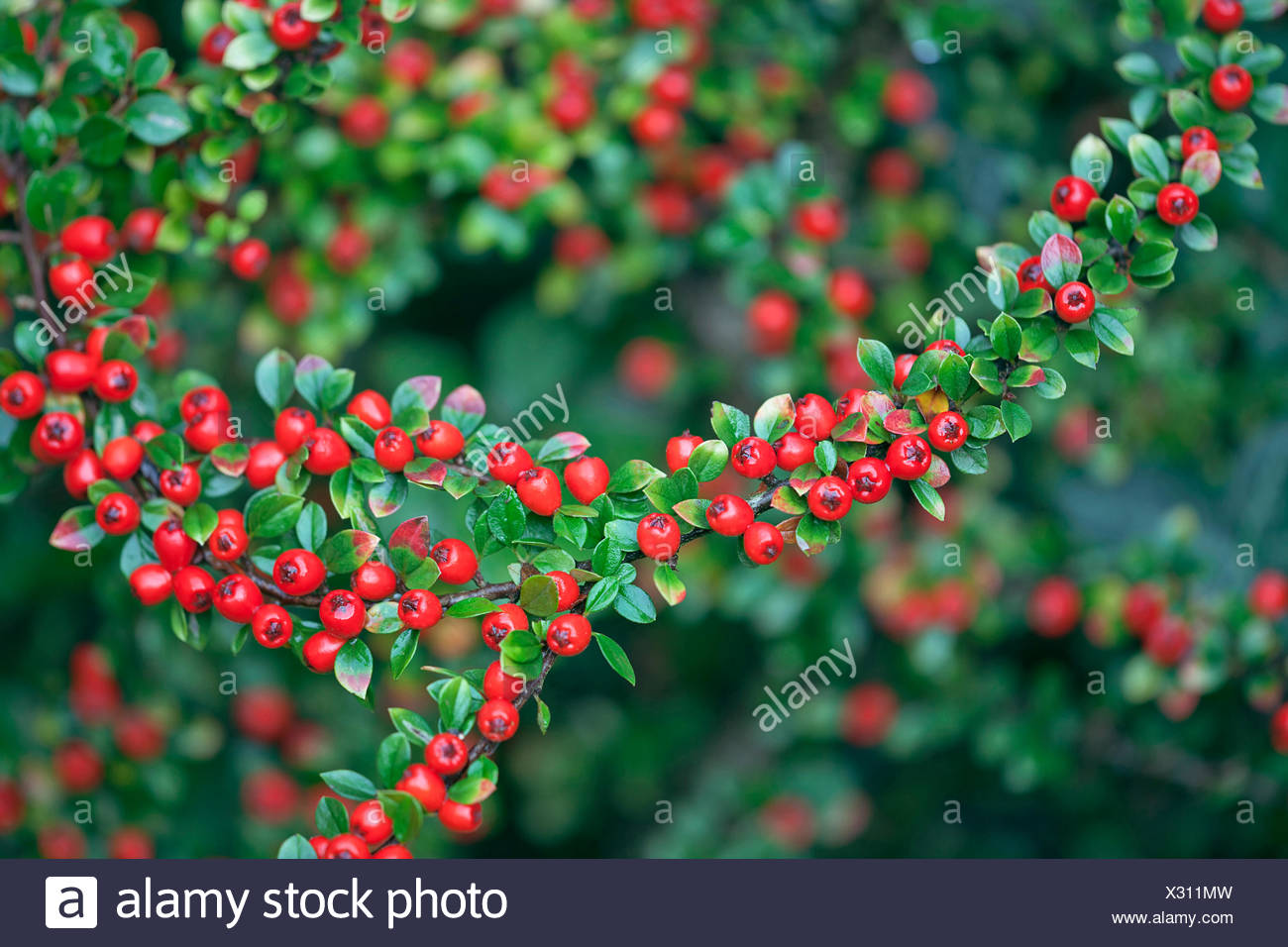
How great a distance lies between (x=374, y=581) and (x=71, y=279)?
1.64ft

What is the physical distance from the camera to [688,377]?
6.39 feet

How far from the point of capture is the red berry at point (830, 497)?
3.01 feet

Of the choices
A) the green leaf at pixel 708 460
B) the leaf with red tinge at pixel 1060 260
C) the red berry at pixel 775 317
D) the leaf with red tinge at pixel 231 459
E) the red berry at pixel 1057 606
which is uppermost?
the leaf with red tinge at pixel 1060 260

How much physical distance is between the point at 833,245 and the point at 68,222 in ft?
3.81

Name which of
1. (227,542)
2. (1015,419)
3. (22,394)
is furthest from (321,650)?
(1015,419)

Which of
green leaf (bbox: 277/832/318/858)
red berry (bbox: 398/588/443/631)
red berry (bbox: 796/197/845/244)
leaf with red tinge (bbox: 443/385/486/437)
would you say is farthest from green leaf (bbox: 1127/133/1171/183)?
green leaf (bbox: 277/832/318/858)

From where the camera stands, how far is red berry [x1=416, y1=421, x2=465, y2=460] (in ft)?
3.35

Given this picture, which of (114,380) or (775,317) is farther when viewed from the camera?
(775,317)

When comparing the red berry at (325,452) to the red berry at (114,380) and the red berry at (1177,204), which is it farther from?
the red berry at (1177,204)

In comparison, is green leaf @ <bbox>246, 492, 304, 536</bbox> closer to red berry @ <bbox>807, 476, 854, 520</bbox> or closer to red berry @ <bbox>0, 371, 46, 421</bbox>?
red berry @ <bbox>0, 371, 46, 421</bbox>

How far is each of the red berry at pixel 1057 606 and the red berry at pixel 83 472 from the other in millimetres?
1433

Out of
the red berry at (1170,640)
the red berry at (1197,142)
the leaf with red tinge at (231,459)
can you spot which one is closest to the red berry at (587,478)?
the leaf with red tinge at (231,459)

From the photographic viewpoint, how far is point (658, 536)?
923mm

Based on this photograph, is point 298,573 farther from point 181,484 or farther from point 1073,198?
→ point 1073,198
